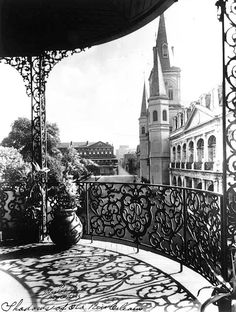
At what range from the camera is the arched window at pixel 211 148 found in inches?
1281

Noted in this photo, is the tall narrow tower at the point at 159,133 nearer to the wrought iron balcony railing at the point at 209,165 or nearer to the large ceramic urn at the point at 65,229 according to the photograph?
the wrought iron balcony railing at the point at 209,165

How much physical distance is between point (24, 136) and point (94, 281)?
30139 mm

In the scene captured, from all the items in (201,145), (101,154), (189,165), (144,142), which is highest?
(144,142)

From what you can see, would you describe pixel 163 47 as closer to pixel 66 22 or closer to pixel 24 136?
pixel 24 136

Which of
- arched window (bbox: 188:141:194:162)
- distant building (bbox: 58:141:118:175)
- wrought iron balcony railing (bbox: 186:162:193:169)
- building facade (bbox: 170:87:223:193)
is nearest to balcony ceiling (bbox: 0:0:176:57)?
building facade (bbox: 170:87:223:193)

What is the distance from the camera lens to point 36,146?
593 cm

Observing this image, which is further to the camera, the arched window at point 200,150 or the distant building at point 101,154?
the distant building at point 101,154

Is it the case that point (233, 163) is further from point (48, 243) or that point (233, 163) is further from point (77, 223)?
point (48, 243)

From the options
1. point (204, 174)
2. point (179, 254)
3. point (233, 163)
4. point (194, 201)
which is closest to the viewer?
point (233, 163)

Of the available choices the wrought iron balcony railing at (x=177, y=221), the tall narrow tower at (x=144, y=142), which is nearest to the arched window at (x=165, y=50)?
the tall narrow tower at (x=144, y=142)

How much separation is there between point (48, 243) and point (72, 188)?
42.9 inches

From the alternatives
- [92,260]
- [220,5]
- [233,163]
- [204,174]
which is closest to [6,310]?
[92,260]

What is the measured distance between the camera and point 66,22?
4609 mm

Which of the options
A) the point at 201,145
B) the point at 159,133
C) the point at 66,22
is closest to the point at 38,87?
the point at 66,22
